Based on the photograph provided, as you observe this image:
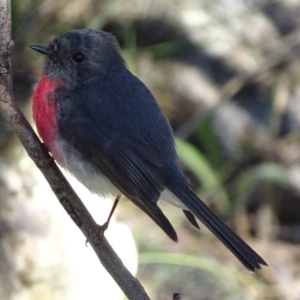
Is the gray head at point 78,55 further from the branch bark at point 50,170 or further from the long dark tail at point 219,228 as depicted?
the branch bark at point 50,170

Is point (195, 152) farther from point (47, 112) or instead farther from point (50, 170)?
point (50, 170)

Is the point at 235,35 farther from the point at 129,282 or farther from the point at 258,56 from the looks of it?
the point at 129,282

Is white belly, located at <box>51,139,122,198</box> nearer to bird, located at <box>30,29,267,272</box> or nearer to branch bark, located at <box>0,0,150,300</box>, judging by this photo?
bird, located at <box>30,29,267,272</box>

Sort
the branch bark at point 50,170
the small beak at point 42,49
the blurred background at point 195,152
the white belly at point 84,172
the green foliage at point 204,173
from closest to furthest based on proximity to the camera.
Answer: the branch bark at point 50,170, the white belly at point 84,172, the small beak at point 42,49, the blurred background at point 195,152, the green foliage at point 204,173

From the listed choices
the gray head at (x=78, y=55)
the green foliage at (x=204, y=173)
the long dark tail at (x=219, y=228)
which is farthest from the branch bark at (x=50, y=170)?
the green foliage at (x=204, y=173)

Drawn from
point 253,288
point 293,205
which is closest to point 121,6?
point 293,205

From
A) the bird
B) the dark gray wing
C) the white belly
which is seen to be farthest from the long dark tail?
the white belly

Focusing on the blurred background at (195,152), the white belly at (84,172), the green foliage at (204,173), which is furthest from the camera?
the green foliage at (204,173)
